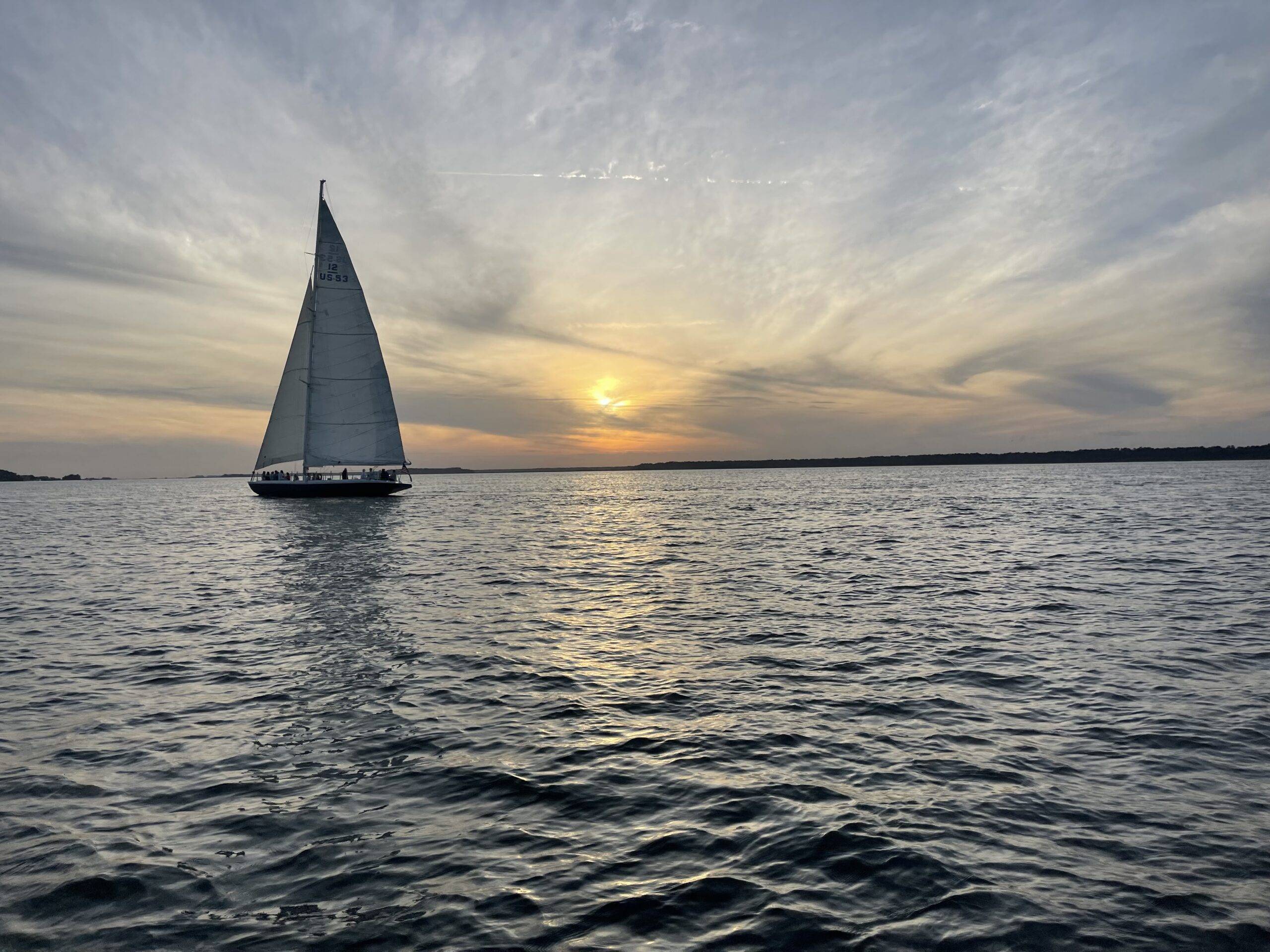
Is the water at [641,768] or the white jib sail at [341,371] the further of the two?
the white jib sail at [341,371]

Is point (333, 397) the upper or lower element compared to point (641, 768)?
upper

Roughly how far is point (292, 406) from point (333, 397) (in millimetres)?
6807

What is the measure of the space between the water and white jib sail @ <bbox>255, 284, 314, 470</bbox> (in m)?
55.6

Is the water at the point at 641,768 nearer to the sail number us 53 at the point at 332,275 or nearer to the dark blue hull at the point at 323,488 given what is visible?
the dark blue hull at the point at 323,488

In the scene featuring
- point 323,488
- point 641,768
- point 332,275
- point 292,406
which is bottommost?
point 641,768

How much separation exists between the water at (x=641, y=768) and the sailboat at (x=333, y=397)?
172ft

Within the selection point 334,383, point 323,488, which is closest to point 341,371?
point 334,383

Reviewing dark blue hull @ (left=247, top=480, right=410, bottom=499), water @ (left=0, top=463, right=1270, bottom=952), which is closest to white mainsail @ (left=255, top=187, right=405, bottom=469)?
dark blue hull @ (left=247, top=480, right=410, bottom=499)

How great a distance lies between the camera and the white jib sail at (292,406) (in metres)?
76.8

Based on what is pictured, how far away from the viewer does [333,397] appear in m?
74.2

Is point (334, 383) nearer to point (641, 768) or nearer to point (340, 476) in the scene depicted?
point (340, 476)

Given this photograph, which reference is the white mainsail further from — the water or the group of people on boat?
the water

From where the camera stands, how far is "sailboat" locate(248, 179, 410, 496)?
7375cm

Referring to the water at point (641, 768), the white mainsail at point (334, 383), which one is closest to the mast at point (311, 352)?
the white mainsail at point (334, 383)
